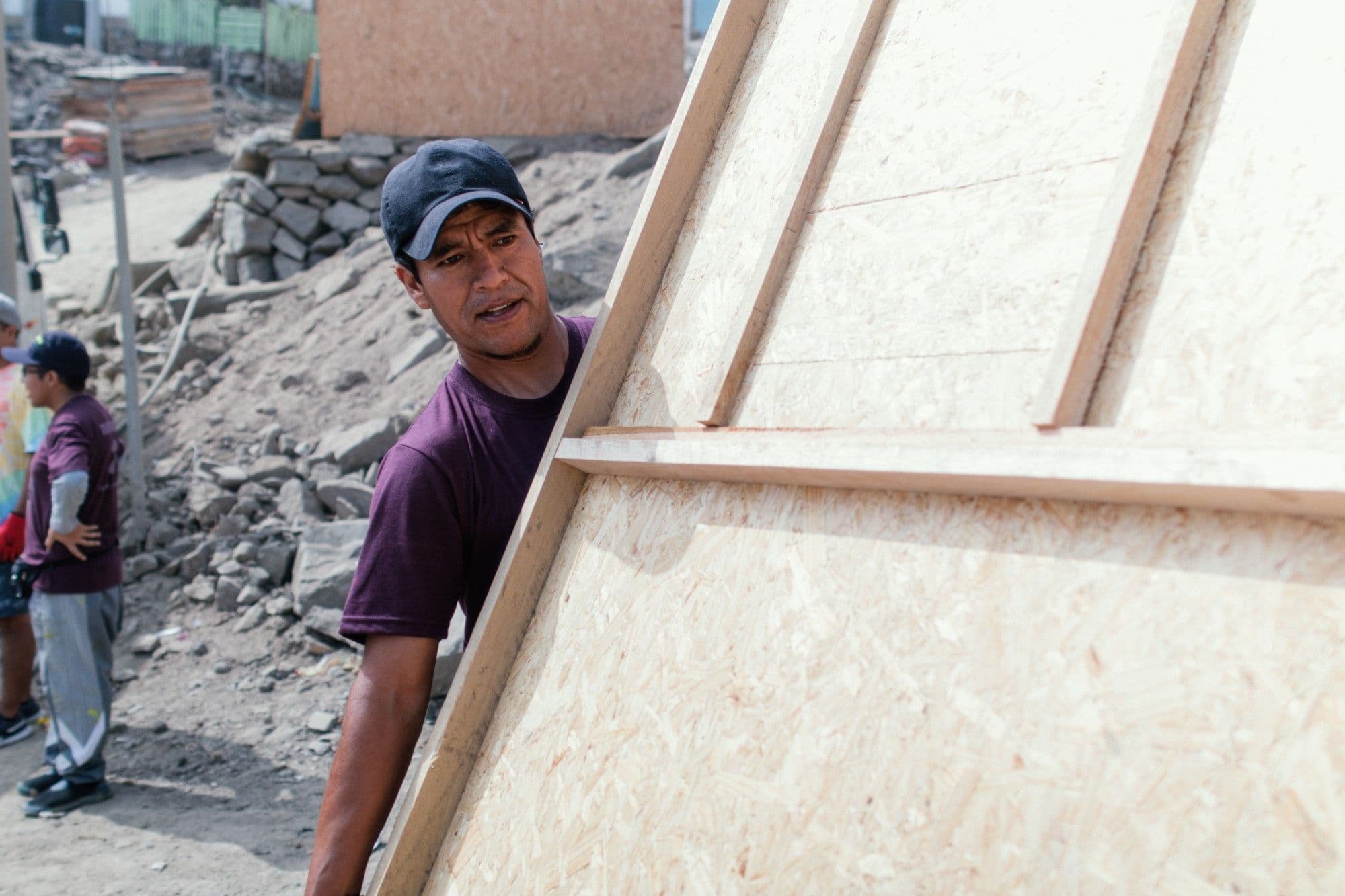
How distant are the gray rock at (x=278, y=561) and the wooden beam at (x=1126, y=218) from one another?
747 centimetres

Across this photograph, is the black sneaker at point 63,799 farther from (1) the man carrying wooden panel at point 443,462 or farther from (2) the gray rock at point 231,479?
(1) the man carrying wooden panel at point 443,462

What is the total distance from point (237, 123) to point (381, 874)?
86.6 feet

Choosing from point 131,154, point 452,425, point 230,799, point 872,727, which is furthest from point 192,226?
point 872,727

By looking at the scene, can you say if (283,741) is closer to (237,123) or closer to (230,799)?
(230,799)

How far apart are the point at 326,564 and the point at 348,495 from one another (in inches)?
36.7

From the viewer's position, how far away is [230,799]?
244 inches

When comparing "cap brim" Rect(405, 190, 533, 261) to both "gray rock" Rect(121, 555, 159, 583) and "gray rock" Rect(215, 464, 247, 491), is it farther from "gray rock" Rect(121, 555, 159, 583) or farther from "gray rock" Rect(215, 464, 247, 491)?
"gray rock" Rect(215, 464, 247, 491)

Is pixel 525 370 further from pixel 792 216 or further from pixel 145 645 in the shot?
pixel 145 645

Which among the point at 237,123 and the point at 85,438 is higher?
the point at 85,438

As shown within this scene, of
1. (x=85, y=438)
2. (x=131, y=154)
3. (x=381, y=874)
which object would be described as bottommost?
(x=131, y=154)

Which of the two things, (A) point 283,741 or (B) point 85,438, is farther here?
(A) point 283,741

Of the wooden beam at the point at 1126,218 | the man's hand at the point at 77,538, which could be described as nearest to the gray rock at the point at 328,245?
the man's hand at the point at 77,538

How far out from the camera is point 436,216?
2.43 meters

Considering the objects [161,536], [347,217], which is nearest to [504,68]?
[347,217]
